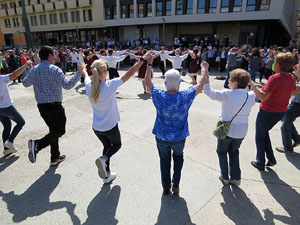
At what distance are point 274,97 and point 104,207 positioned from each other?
2.80 meters

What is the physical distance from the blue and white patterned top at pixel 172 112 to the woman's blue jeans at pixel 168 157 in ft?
0.26

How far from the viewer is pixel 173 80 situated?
7.94 ft

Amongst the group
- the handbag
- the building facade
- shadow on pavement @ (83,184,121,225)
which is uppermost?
the building facade

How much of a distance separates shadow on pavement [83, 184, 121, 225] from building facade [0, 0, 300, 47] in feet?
84.1

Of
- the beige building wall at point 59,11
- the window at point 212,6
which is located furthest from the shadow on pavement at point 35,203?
the beige building wall at point 59,11

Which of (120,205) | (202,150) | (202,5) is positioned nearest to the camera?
(120,205)

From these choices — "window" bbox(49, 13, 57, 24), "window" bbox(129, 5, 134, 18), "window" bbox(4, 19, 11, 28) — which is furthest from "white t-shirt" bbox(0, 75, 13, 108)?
"window" bbox(4, 19, 11, 28)

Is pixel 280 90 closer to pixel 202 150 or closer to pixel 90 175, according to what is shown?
pixel 202 150

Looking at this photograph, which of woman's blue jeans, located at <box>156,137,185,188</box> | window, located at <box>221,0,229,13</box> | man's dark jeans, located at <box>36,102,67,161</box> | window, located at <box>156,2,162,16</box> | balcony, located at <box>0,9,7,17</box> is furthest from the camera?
balcony, located at <box>0,9,7,17</box>

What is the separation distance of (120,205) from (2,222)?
4.53 ft

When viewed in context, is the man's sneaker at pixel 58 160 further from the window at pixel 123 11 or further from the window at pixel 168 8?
the window at pixel 123 11

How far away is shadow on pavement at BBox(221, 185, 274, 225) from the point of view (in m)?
2.55

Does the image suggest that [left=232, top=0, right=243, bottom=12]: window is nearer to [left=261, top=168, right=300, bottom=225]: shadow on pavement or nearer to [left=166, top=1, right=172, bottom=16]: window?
[left=166, top=1, right=172, bottom=16]: window

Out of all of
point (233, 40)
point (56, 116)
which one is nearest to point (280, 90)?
point (56, 116)
